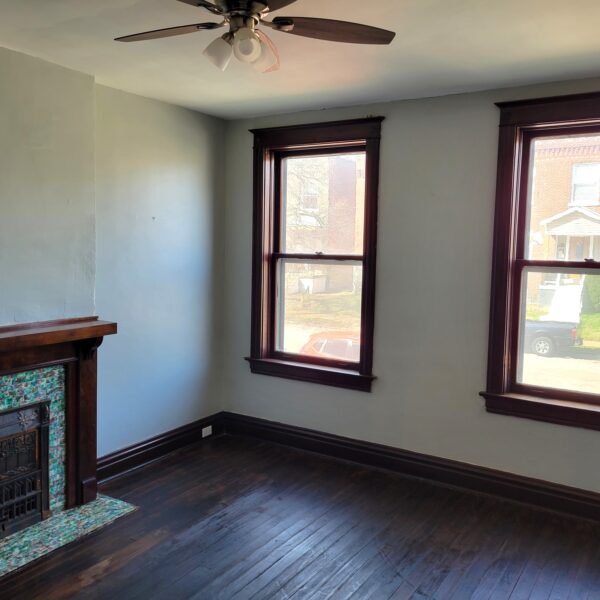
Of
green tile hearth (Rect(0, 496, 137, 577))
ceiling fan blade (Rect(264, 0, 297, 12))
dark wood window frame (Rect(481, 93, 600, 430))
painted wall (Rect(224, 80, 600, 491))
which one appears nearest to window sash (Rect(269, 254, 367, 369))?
painted wall (Rect(224, 80, 600, 491))

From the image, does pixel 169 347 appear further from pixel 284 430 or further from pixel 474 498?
pixel 474 498

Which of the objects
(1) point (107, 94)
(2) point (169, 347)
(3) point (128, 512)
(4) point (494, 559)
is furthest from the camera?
(2) point (169, 347)

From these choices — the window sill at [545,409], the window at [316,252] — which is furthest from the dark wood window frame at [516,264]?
the window at [316,252]

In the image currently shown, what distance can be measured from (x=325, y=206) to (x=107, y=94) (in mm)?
1647

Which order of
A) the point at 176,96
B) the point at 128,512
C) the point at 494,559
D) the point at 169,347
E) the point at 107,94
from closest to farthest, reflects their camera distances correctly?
the point at 494,559, the point at 128,512, the point at 107,94, the point at 176,96, the point at 169,347

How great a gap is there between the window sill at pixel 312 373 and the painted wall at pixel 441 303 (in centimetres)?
8

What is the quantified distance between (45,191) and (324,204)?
192 centimetres

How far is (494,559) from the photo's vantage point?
9.06 feet

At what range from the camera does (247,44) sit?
1890 millimetres

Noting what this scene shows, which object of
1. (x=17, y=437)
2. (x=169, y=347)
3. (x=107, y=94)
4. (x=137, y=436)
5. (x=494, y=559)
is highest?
(x=107, y=94)

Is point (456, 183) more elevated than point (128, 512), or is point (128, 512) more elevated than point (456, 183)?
point (456, 183)

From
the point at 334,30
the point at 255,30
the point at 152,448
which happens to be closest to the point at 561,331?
the point at 334,30

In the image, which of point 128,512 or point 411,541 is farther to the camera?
point 128,512

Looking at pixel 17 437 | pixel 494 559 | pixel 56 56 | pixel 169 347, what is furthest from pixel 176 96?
pixel 494 559
